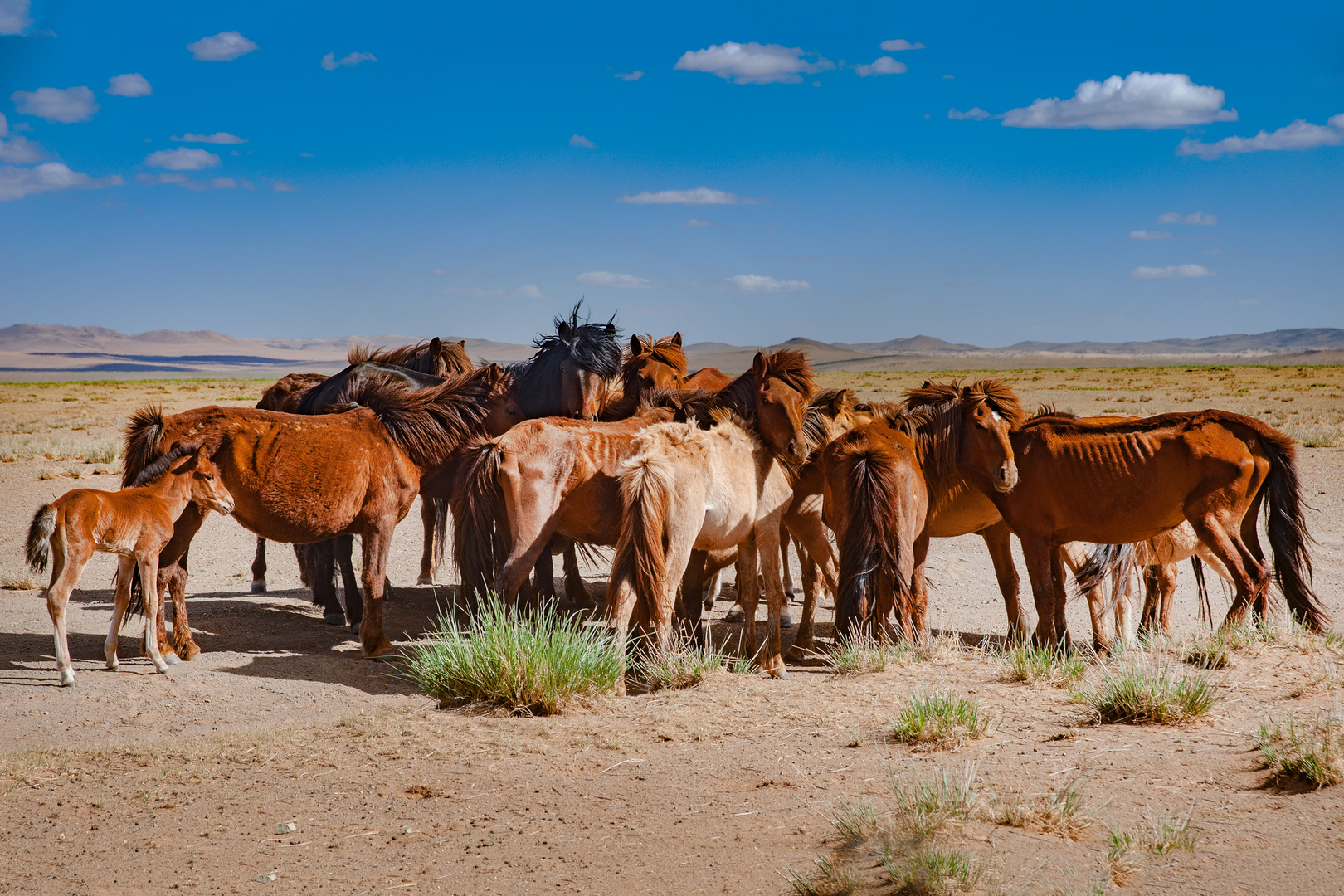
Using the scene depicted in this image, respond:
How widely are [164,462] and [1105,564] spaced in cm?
694

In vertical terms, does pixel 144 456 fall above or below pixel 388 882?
above

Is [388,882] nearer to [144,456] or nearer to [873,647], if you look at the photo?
[873,647]

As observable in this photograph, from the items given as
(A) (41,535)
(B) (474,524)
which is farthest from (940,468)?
(A) (41,535)

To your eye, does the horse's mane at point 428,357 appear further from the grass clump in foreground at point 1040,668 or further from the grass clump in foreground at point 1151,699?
the grass clump in foreground at point 1151,699

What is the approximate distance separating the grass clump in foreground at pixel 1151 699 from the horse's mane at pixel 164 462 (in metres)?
6.02

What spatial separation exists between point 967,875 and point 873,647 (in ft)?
10.4

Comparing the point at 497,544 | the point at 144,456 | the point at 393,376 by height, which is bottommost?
the point at 497,544

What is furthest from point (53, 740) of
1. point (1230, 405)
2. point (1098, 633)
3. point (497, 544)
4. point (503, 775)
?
point (1230, 405)

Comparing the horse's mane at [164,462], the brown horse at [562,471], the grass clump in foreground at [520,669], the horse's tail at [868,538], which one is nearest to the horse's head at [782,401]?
the brown horse at [562,471]

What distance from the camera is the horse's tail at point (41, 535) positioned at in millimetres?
6172

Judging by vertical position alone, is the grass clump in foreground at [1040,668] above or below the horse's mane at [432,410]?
below

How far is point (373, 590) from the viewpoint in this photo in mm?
7328

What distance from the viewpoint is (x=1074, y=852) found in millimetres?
3748

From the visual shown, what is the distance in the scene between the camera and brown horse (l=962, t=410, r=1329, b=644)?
6.86 meters
